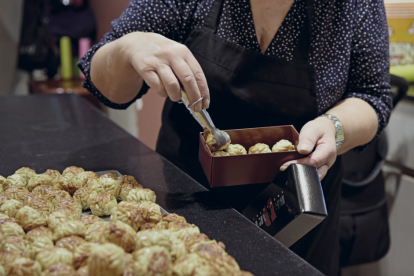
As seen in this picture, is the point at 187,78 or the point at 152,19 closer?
the point at 187,78

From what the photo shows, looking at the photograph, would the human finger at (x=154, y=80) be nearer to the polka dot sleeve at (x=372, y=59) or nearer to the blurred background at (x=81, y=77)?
the polka dot sleeve at (x=372, y=59)

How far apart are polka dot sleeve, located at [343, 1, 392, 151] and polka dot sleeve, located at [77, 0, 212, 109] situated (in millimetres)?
501

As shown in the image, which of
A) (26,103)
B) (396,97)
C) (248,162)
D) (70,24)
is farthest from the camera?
(70,24)

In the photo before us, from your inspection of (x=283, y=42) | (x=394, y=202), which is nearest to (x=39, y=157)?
(x=283, y=42)

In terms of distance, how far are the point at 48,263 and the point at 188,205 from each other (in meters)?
0.36

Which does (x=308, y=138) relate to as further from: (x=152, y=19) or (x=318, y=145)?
(x=152, y=19)

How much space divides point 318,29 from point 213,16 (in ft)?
1.10

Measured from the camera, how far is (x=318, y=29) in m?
1.18

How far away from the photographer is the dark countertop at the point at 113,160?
2.45 feet

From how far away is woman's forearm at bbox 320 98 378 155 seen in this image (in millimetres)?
1137

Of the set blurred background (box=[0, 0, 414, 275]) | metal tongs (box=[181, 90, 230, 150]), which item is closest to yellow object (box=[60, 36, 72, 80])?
blurred background (box=[0, 0, 414, 275])

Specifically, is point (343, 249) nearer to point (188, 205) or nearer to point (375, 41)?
point (375, 41)

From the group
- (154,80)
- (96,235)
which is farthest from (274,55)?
(96,235)

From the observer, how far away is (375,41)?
1.21 metres
